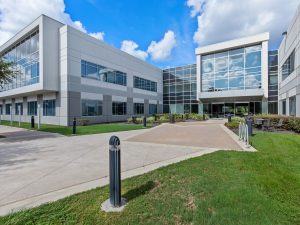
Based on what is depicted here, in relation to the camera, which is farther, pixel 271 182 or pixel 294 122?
pixel 294 122

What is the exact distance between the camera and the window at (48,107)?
24.5 metres

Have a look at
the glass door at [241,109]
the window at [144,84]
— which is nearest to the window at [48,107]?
the window at [144,84]

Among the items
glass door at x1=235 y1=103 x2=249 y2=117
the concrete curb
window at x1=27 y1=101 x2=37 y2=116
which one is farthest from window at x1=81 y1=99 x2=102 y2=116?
glass door at x1=235 y1=103 x2=249 y2=117

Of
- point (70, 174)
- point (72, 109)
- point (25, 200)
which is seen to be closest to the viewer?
point (25, 200)

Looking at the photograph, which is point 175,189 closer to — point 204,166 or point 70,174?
point 204,166

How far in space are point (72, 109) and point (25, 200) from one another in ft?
66.8

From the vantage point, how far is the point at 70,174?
5652mm

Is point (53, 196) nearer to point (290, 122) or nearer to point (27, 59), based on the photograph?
point (290, 122)

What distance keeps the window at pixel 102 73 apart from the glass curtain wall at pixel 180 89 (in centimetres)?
1408

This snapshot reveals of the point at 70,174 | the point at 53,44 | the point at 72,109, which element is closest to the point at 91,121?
the point at 72,109

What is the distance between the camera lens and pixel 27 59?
26.4 meters

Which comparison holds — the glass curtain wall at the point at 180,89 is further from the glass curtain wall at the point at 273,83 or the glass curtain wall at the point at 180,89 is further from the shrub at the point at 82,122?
the shrub at the point at 82,122

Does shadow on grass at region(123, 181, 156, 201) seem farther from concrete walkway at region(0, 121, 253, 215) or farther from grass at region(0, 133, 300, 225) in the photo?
concrete walkway at region(0, 121, 253, 215)

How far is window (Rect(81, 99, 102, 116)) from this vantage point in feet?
81.8
